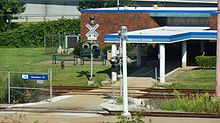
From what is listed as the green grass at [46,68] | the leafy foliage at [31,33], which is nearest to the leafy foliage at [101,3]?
the leafy foliage at [31,33]

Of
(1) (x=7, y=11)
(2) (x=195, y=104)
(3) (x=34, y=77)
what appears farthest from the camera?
(1) (x=7, y=11)

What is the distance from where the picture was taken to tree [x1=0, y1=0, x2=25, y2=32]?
7444cm

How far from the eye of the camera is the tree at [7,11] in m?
74.4

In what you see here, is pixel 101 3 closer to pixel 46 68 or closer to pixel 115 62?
pixel 46 68

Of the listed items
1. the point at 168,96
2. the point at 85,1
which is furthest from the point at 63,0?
the point at 168,96

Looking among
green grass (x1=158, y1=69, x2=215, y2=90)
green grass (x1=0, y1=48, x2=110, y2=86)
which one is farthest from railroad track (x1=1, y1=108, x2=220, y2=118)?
green grass (x1=0, y1=48, x2=110, y2=86)

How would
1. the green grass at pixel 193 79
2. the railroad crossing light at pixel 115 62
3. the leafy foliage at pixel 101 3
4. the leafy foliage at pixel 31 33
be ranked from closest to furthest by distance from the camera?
the railroad crossing light at pixel 115 62 → the green grass at pixel 193 79 → the leafy foliage at pixel 31 33 → the leafy foliage at pixel 101 3

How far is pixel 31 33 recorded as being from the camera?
230 feet

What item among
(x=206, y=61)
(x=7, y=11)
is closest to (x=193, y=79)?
(x=206, y=61)

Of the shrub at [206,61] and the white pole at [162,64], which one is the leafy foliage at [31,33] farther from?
the white pole at [162,64]

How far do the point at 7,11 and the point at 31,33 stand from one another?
786 centimetres

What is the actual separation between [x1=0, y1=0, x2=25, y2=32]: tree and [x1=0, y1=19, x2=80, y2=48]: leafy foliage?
335 centimetres

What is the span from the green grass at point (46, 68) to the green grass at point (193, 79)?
4.53 metres

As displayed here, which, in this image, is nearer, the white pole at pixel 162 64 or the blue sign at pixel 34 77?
the blue sign at pixel 34 77
